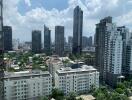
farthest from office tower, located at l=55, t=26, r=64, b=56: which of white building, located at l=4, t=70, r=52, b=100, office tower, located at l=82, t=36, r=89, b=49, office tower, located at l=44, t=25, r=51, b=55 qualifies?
white building, located at l=4, t=70, r=52, b=100

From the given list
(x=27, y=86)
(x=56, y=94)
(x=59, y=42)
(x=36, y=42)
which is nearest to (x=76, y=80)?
(x=56, y=94)

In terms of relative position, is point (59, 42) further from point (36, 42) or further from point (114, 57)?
point (114, 57)

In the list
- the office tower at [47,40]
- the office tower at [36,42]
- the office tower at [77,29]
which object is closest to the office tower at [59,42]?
the office tower at [77,29]

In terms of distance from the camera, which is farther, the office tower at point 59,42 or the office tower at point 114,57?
the office tower at point 59,42

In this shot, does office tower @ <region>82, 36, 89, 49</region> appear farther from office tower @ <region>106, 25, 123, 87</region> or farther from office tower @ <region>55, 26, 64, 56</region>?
office tower @ <region>106, 25, 123, 87</region>

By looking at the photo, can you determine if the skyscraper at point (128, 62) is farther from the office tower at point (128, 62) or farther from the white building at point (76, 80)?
the white building at point (76, 80)
